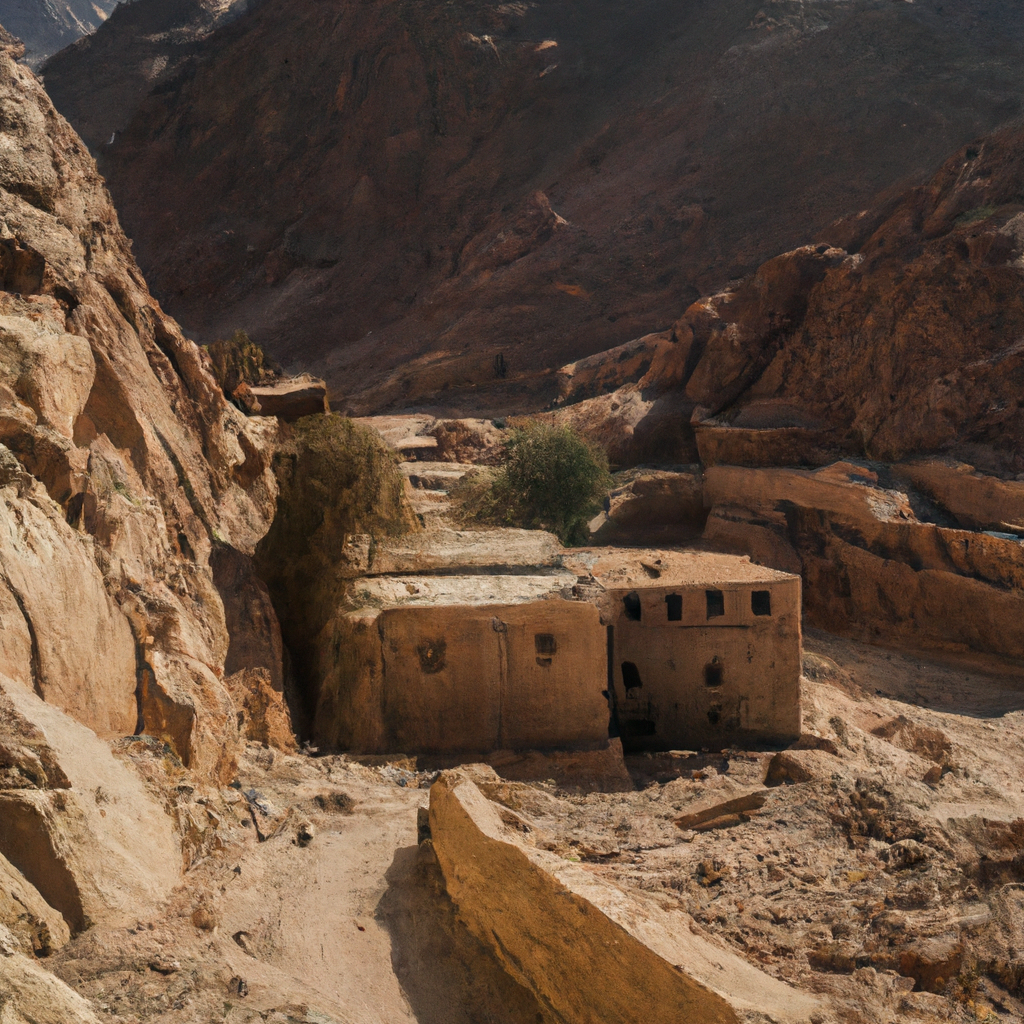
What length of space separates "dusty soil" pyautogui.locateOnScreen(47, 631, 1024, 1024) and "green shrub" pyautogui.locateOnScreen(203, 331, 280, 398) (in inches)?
262

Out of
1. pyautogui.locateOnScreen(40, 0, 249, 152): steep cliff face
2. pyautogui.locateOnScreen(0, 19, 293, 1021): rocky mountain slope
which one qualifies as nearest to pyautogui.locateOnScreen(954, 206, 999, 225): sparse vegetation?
pyautogui.locateOnScreen(0, 19, 293, 1021): rocky mountain slope

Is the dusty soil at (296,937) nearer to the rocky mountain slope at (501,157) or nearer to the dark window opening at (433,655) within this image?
the dark window opening at (433,655)

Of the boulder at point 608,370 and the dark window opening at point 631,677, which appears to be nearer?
the dark window opening at point 631,677

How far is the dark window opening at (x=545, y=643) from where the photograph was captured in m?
9.05

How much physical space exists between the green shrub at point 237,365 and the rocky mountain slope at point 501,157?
10.7m

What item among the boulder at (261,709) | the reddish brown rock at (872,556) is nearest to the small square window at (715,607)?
the boulder at (261,709)

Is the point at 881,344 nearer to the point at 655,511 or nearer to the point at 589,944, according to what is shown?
the point at 655,511

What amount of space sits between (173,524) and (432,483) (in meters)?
10.9

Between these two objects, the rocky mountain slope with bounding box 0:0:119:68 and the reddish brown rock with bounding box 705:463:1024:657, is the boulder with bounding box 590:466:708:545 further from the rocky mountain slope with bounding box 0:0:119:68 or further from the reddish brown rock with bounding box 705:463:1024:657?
the rocky mountain slope with bounding box 0:0:119:68

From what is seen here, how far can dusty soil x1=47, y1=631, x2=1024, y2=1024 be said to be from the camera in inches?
167

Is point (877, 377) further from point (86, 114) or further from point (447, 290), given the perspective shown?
point (86, 114)

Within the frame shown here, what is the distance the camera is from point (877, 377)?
18.0 meters

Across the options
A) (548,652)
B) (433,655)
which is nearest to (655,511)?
(548,652)

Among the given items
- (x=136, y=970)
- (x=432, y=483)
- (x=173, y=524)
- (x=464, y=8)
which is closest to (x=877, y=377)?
(x=432, y=483)
